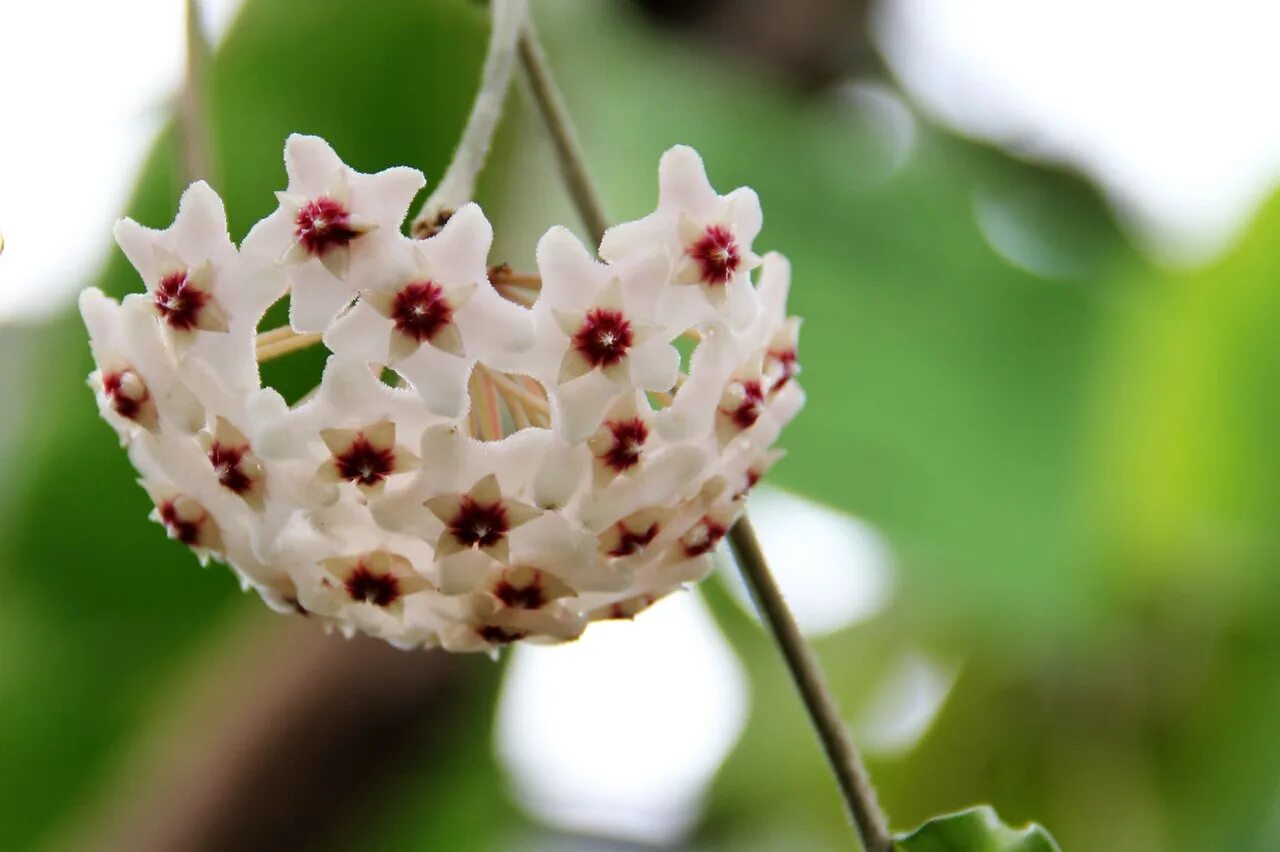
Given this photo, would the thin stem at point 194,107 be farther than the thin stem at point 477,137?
Yes

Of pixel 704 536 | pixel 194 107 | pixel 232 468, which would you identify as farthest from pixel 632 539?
pixel 194 107

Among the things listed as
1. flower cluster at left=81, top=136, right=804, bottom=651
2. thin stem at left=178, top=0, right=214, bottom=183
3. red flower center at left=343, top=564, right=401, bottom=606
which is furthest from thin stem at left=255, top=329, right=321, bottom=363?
thin stem at left=178, top=0, right=214, bottom=183

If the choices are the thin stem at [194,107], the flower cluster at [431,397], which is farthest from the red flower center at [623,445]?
the thin stem at [194,107]

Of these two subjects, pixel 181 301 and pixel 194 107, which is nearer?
pixel 181 301

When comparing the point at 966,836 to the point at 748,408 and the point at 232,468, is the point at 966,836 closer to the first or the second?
the point at 748,408

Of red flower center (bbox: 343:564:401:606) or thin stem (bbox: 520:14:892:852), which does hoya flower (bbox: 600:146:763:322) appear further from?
red flower center (bbox: 343:564:401:606)

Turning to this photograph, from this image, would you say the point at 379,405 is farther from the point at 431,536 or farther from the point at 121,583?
the point at 121,583

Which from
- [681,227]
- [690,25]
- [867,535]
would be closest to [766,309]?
[681,227]

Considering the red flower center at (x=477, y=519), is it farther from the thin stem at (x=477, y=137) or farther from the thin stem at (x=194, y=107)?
the thin stem at (x=194, y=107)
